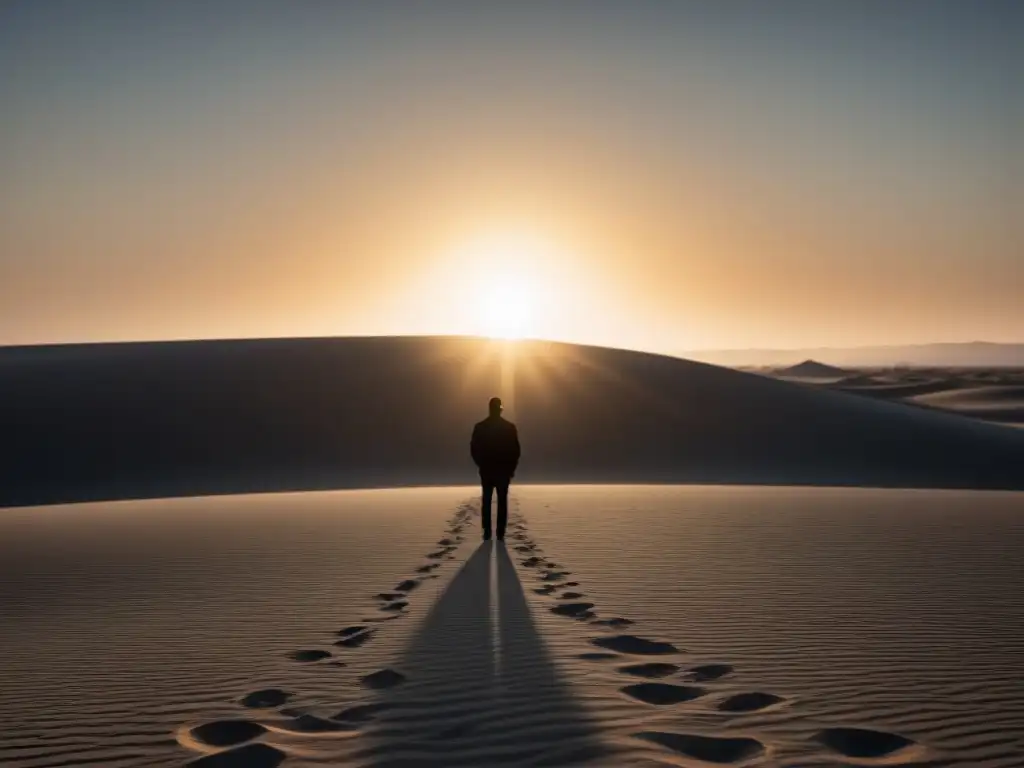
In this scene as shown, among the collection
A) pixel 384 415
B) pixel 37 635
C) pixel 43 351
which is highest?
pixel 43 351

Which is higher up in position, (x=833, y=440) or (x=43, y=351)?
(x=43, y=351)

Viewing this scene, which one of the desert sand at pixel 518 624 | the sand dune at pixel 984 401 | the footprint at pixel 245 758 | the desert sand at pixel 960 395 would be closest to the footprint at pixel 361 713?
the desert sand at pixel 518 624

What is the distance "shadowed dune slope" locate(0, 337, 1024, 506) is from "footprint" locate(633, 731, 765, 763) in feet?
77.8

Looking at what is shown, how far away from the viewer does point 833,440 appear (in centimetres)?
3634

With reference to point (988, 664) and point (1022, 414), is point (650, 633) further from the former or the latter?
point (1022, 414)

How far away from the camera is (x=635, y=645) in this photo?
710cm

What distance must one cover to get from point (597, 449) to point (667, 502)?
1445cm

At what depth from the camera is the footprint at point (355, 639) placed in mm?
7258

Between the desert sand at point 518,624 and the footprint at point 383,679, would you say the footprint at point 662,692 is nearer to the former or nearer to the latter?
the desert sand at point 518,624

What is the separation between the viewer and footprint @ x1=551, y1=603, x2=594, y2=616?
8344 millimetres

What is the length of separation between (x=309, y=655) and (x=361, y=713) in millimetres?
1587

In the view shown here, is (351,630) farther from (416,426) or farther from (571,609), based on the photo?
(416,426)

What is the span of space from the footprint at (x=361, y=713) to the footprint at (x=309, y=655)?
1.28 m

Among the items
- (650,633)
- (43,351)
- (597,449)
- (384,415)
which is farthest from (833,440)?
(43,351)
